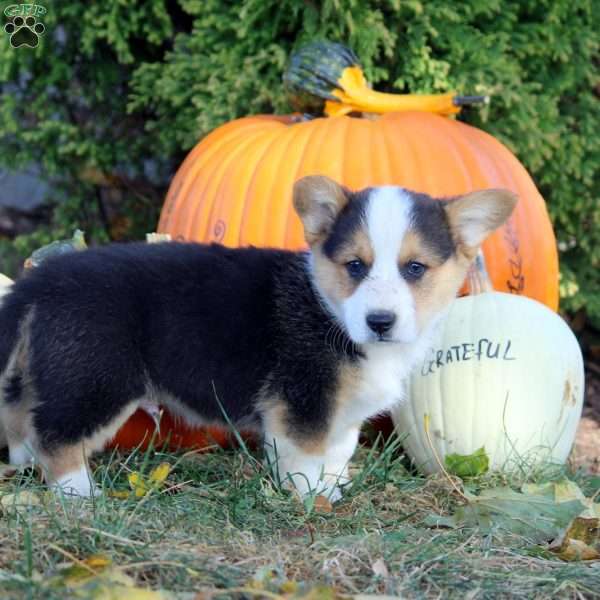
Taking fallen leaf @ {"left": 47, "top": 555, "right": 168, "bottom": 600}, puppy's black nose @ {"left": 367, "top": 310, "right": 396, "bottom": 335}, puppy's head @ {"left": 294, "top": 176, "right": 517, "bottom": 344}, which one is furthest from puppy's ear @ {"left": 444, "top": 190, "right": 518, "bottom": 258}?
fallen leaf @ {"left": 47, "top": 555, "right": 168, "bottom": 600}

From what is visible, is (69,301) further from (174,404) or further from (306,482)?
(306,482)

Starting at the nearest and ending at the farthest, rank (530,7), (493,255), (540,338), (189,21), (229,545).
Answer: (229,545) → (540,338) → (493,255) → (530,7) → (189,21)

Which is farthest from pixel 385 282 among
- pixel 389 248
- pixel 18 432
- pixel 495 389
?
pixel 18 432

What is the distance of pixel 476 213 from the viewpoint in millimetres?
3592

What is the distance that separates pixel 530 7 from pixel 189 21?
229cm

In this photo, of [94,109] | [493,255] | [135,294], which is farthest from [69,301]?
[94,109]

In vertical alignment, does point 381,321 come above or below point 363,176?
below

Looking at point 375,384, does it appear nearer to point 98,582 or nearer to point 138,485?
point 138,485

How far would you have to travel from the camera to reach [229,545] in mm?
2812

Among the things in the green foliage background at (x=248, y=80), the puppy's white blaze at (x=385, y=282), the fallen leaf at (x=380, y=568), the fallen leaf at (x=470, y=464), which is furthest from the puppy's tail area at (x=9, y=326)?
the green foliage background at (x=248, y=80)

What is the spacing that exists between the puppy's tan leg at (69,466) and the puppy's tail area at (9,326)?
39 centimetres

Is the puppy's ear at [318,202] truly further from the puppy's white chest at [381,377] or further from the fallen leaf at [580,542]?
the fallen leaf at [580,542]

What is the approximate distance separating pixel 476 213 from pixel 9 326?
5.88 ft

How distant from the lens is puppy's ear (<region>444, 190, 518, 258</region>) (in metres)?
3.54
